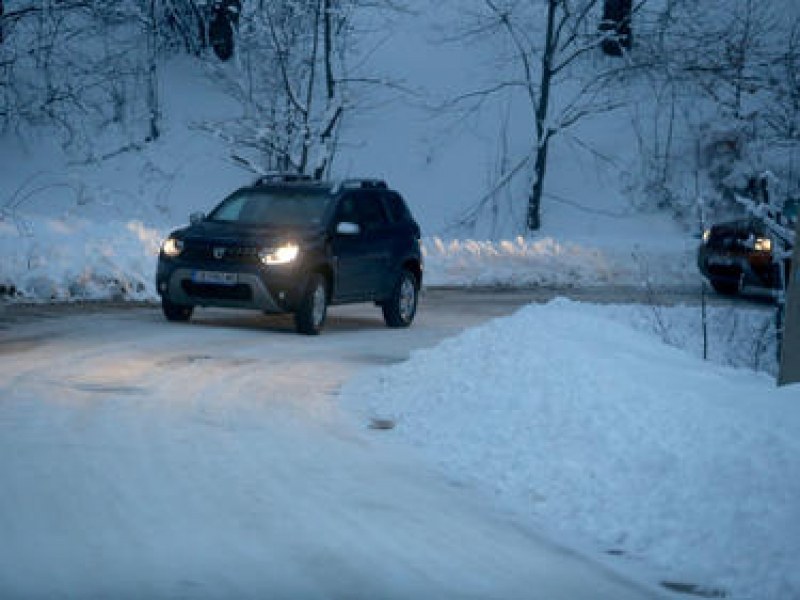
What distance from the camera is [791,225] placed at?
2003cm

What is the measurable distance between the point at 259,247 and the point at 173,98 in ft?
90.2

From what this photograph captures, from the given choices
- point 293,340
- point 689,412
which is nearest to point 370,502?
point 689,412

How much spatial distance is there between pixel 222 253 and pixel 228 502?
9.37 m

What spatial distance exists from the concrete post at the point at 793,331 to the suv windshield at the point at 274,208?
7566mm

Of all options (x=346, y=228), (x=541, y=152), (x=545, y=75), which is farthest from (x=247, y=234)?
(x=545, y=75)

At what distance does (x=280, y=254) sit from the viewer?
657 inches

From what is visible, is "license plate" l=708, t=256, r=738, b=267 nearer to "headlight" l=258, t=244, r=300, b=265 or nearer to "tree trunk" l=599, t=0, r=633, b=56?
"tree trunk" l=599, t=0, r=633, b=56

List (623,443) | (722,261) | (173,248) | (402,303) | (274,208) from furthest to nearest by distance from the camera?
(722,261) → (402,303) → (274,208) → (173,248) → (623,443)

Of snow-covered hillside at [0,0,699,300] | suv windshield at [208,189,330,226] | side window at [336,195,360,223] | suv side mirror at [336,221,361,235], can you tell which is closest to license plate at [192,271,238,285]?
suv windshield at [208,189,330,226]

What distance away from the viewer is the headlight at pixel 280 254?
16.6 metres

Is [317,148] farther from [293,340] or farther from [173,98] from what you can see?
[293,340]

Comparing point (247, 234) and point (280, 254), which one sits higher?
point (247, 234)

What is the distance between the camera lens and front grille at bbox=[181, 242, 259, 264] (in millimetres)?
16688

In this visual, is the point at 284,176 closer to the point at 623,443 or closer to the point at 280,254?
the point at 280,254
